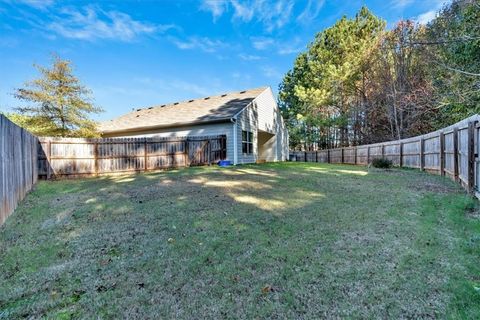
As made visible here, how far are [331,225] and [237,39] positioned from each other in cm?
1762

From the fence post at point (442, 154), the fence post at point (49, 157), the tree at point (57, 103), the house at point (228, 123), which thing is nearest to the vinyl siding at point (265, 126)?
the house at point (228, 123)

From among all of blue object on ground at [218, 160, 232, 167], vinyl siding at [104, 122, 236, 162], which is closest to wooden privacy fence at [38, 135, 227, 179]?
vinyl siding at [104, 122, 236, 162]

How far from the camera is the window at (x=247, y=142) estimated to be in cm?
1511

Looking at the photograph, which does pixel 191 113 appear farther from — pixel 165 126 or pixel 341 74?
pixel 341 74

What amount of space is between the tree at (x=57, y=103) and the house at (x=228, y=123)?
2786 millimetres

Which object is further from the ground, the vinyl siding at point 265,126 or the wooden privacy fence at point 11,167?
the vinyl siding at point 265,126

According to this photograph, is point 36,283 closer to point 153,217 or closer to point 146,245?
point 146,245

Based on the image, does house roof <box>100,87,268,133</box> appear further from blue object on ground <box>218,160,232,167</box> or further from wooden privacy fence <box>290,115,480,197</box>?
wooden privacy fence <box>290,115,480,197</box>

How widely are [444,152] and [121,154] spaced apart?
1322cm

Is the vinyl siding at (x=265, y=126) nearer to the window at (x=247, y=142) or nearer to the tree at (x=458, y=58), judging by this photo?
the window at (x=247, y=142)

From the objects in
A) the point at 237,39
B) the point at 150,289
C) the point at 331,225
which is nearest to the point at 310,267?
the point at 331,225

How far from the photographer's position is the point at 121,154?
11977mm

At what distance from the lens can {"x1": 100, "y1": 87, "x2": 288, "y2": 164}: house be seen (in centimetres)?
1425

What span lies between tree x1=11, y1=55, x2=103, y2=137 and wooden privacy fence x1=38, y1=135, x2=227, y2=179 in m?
5.26
